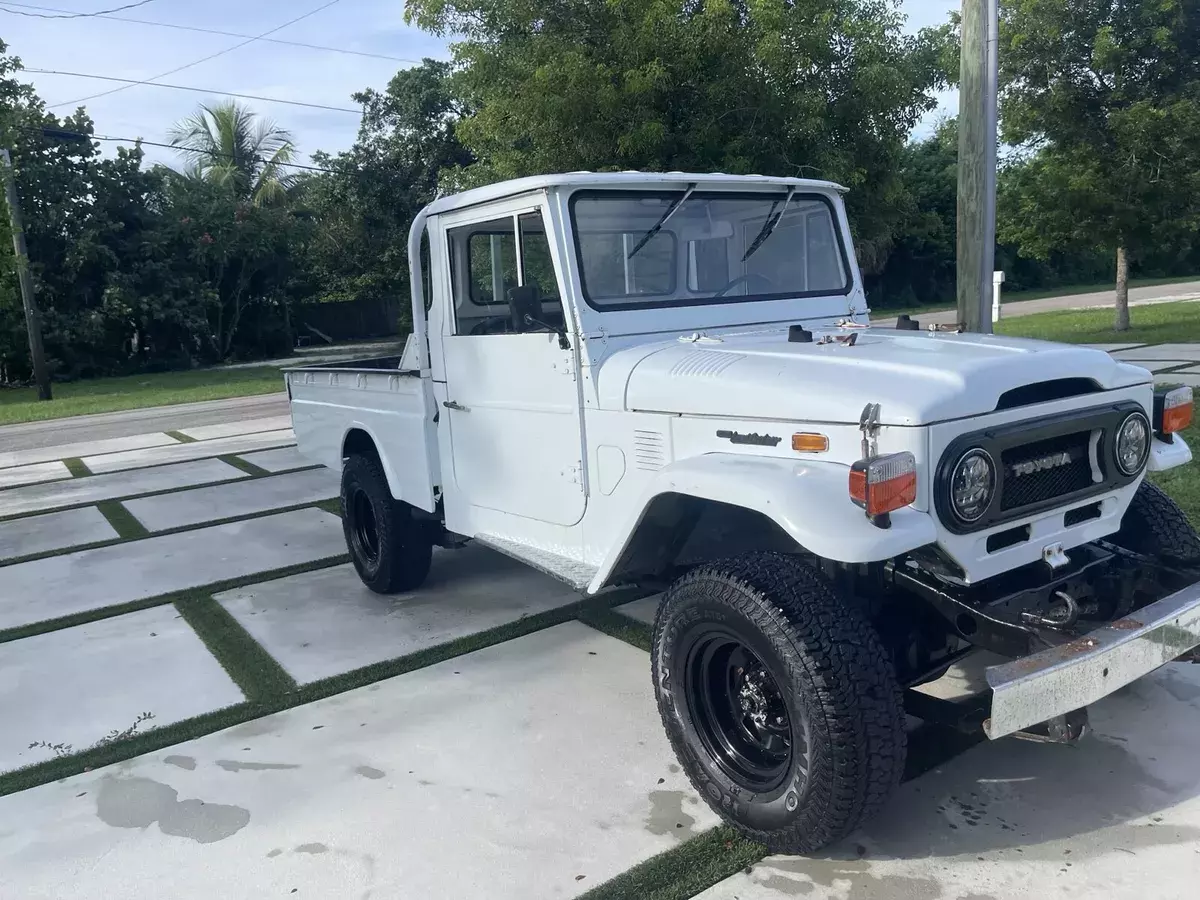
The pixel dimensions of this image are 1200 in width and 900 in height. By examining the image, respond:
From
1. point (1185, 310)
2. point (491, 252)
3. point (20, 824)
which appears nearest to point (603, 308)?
point (491, 252)

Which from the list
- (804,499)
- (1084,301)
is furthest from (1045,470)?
(1084,301)

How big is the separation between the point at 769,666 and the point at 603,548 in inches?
43.4

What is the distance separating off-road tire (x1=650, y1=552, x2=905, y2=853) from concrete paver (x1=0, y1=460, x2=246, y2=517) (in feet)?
24.2

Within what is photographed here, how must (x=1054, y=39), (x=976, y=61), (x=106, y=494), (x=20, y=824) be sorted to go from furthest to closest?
(x=1054, y=39), (x=106, y=494), (x=976, y=61), (x=20, y=824)

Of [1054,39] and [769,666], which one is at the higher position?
[1054,39]

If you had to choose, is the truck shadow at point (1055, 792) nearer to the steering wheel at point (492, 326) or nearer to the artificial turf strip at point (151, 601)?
the steering wheel at point (492, 326)

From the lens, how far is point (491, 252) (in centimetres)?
448

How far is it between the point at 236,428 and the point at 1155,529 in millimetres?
11512

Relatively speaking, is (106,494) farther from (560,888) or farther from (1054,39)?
(1054,39)

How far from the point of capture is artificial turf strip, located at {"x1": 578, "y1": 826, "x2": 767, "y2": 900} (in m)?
2.77

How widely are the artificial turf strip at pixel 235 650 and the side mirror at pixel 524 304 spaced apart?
75.1 inches

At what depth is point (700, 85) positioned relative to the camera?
9102 mm

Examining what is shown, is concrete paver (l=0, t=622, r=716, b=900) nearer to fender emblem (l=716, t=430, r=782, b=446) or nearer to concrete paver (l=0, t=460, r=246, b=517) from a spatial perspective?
fender emblem (l=716, t=430, r=782, b=446)

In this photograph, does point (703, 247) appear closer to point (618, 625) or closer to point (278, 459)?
point (618, 625)
